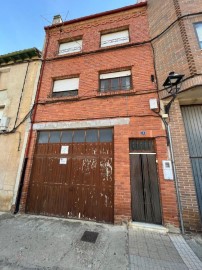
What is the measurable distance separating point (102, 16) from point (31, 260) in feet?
34.4

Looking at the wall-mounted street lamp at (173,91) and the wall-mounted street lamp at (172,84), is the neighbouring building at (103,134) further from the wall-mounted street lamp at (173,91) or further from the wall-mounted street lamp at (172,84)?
the wall-mounted street lamp at (172,84)

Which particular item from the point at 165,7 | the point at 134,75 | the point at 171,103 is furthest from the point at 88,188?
the point at 165,7

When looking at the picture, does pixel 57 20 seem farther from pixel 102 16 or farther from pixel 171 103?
pixel 171 103

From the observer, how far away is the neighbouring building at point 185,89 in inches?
172

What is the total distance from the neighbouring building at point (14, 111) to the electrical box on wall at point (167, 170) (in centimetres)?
567

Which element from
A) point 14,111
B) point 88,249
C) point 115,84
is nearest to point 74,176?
point 88,249

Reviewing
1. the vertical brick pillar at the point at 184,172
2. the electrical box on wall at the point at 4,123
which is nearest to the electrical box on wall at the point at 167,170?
the vertical brick pillar at the point at 184,172

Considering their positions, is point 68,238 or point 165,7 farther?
point 165,7

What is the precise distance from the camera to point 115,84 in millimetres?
6453

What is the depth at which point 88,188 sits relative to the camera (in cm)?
521

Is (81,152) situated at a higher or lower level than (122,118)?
lower

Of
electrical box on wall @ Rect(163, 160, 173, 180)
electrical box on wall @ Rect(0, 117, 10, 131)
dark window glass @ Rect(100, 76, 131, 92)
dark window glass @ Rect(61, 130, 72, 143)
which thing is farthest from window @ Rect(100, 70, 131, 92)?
electrical box on wall @ Rect(0, 117, 10, 131)

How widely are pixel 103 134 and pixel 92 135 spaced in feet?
1.53

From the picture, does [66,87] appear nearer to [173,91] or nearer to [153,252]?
[173,91]
